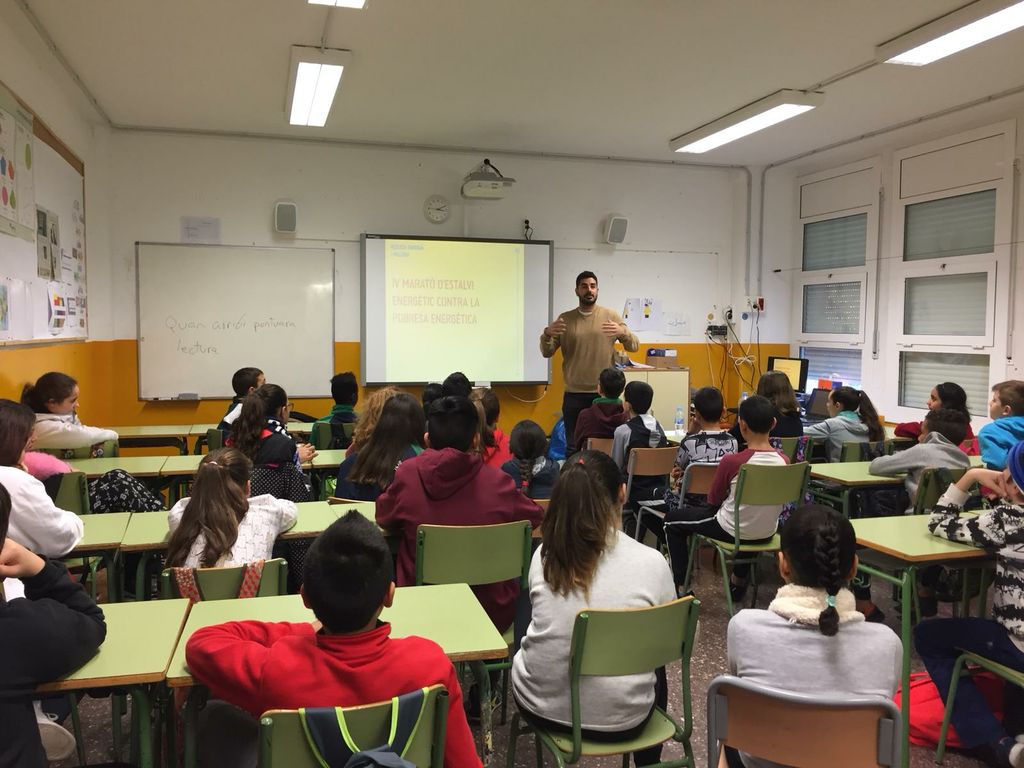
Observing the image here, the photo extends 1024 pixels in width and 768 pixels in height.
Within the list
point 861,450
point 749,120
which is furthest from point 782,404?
point 749,120

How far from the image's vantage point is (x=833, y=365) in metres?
8.21

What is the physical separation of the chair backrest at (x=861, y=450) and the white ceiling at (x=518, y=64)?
248 cm

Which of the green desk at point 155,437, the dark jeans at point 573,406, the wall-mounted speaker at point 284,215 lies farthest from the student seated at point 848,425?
the wall-mounted speaker at point 284,215

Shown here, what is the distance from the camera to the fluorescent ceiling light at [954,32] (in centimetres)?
399

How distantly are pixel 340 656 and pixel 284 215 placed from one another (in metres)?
6.24

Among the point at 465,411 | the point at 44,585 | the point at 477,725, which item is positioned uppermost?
the point at 465,411

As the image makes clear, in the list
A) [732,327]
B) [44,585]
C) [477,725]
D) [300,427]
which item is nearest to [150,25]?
[300,427]

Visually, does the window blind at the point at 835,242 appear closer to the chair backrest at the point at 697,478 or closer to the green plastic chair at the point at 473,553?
the chair backrest at the point at 697,478

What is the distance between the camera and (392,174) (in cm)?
738

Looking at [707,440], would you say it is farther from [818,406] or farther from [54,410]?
[818,406]

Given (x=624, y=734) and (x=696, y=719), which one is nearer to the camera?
(x=624, y=734)

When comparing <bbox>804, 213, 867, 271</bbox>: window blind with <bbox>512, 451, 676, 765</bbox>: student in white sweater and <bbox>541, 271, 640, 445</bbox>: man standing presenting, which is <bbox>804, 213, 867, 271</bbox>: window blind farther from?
<bbox>512, 451, 676, 765</bbox>: student in white sweater

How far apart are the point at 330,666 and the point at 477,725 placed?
56.2 inches

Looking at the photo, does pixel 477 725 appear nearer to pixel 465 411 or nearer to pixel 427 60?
pixel 465 411
